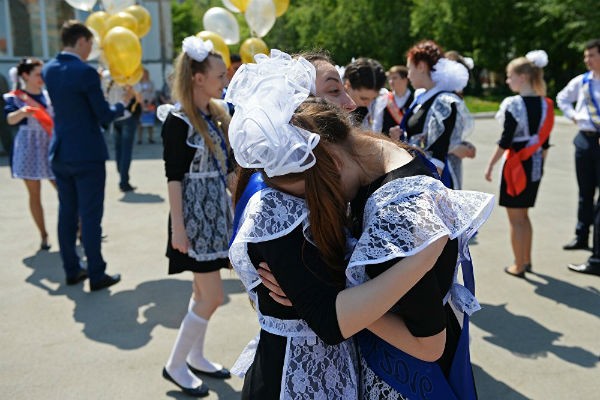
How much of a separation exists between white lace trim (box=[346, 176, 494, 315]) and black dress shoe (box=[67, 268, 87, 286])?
4.25m

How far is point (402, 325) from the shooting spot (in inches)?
56.3

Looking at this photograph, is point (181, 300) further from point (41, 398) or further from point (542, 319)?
point (542, 319)

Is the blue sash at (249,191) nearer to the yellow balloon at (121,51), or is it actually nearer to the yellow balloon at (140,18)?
the yellow balloon at (121,51)

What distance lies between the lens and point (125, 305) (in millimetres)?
4613

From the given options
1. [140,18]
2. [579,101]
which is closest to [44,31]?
[140,18]

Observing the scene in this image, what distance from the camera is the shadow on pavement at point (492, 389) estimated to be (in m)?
3.23

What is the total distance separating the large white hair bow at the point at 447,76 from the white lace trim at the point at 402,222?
268 cm

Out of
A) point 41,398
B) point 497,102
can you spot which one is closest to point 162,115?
point 41,398

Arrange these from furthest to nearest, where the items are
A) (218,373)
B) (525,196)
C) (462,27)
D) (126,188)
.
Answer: (462,27) < (126,188) < (525,196) < (218,373)

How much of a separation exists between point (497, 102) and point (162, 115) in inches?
1106

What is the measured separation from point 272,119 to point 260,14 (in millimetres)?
4357

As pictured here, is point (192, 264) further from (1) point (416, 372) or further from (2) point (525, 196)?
Answer: (2) point (525, 196)

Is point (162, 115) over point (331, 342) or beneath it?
over

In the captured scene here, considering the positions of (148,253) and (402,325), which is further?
(148,253)
